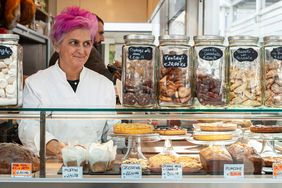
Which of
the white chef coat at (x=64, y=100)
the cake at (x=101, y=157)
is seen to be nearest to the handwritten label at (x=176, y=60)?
the white chef coat at (x=64, y=100)

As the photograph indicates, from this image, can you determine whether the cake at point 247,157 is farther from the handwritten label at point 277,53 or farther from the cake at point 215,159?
the handwritten label at point 277,53

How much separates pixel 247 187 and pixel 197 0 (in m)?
2.66

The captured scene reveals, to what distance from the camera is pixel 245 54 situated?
1.23 m

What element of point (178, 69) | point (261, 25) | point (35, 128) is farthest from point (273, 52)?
point (261, 25)

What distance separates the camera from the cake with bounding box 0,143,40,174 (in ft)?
4.05

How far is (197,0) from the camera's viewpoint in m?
3.63

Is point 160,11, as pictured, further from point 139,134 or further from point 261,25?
point 139,134

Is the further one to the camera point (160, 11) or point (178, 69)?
point (160, 11)

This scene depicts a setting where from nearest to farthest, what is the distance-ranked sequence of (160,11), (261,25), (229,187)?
1. (229,187)
2. (261,25)
3. (160,11)

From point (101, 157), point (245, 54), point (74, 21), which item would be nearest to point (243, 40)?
point (245, 54)

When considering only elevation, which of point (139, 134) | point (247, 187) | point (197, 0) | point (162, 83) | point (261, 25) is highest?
point (197, 0)

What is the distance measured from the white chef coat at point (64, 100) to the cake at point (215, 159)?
325 millimetres

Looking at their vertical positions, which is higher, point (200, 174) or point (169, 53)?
point (169, 53)

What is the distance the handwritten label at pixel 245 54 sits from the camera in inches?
48.3
